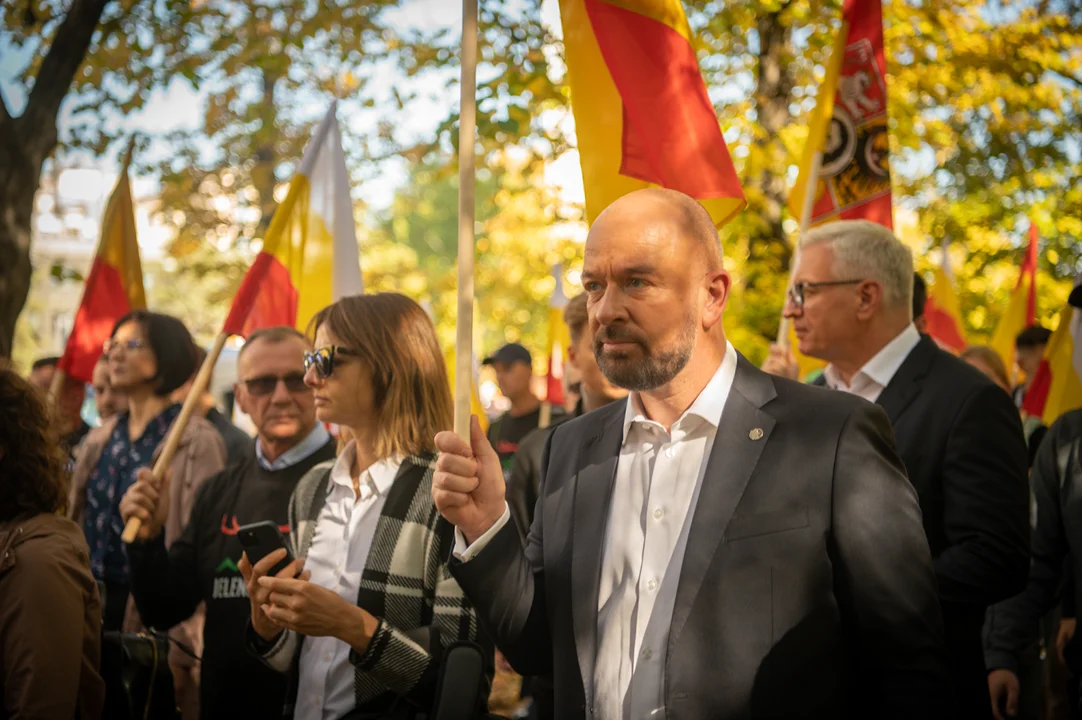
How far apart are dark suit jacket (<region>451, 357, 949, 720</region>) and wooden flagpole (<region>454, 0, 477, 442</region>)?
0.33 m

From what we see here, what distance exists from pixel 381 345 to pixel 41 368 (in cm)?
642

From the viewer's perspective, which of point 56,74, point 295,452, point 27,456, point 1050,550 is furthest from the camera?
point 56,74

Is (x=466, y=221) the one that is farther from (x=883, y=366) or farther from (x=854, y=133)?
(x=854, y=133)

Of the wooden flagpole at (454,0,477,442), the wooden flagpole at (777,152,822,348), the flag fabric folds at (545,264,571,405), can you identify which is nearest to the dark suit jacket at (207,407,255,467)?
the wooden flagpole at (777,152,822,348)

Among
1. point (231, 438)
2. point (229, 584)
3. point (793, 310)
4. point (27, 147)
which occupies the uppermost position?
point (27, 147)

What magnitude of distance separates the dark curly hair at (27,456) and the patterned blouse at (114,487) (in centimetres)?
187

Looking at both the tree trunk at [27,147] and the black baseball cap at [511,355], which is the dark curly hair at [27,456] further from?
the black baseball cap at [511,355]

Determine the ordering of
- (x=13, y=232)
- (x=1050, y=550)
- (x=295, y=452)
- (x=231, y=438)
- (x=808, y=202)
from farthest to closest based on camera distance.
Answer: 1. (x=13, y=232)
2. (x=231, y=438)
3. (x=808, y=202)
4. (x=295, y=452)
5. (x=1050, y=550)

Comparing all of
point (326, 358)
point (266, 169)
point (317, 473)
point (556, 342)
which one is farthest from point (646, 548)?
point (266, 169)

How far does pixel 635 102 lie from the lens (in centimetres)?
416

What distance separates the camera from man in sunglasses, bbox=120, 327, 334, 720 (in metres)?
3.97

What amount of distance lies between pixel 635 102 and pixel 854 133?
6.30ft

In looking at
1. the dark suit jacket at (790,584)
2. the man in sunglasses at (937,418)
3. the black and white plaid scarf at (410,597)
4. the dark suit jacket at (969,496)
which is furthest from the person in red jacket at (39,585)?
the dark suit jacket at (969,496)

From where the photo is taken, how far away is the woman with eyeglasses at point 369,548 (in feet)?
10.3
